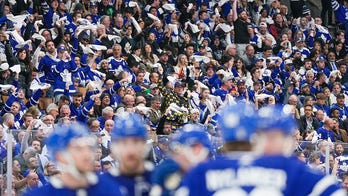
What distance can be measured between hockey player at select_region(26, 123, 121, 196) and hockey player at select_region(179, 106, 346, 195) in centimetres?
48

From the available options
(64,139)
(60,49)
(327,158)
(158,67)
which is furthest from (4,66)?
→ (64,139)

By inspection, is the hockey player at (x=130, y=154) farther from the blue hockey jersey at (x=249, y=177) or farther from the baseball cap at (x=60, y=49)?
the baseball cap at (x=60, y=49)

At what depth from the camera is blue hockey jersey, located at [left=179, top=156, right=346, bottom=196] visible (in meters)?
5.00

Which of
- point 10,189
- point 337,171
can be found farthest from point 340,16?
point 10,189

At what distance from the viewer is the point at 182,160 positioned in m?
6.43

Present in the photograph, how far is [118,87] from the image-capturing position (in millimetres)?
15812

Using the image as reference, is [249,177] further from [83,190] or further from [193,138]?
[193,138]

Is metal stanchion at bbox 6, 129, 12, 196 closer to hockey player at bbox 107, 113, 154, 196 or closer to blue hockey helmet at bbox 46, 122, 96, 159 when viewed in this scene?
hockey player at bbox 107, 113, 154, 196

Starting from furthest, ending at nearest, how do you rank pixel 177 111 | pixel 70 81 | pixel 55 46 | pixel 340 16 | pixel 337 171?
pixel 340 16 < pixel 55 46 < pixel 70 81 < pixel 177 111 < pixel 337 171

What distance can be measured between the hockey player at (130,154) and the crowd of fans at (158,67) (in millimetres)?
4865

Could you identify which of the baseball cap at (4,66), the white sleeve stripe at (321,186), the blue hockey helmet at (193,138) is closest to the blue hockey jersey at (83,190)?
the white sleeve stripe at (321,186)

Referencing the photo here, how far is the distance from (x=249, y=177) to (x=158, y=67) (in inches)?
489

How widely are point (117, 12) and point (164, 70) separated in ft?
7.48

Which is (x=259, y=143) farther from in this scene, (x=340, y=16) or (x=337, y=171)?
(x=340, y=16)
